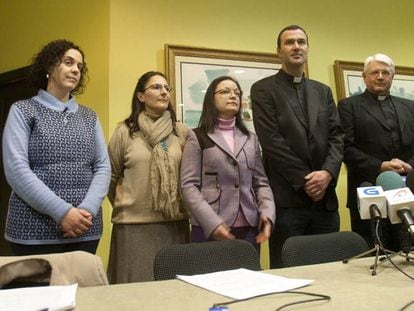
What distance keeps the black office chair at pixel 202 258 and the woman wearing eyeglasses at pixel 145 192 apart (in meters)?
0.68

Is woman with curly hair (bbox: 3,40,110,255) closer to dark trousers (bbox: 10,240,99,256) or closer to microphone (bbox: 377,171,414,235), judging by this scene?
dark trousers (bbox: 10,240,99,256)

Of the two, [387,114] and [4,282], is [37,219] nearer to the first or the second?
[4,282]

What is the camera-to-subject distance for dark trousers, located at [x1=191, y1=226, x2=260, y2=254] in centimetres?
215

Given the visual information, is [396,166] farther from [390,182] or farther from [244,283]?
[244,283]

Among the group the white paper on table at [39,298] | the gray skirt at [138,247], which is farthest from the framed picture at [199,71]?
the white paper on table at [39,298]

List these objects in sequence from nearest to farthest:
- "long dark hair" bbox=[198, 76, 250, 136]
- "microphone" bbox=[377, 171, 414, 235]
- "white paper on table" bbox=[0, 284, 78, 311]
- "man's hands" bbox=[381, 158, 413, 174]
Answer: "white paper on table" bbox=[0, 284, 78, 311] → "microphone" bbox=[377, 171, 414, 235] → "long dark hair" bbox=[198, 76, 250, 136] → "man's hands" bbox=[381, 158, 413, 174]

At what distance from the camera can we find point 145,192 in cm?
223

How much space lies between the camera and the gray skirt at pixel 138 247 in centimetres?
218

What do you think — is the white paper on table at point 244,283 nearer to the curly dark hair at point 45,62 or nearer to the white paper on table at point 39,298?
the white paper on table at point 39,298

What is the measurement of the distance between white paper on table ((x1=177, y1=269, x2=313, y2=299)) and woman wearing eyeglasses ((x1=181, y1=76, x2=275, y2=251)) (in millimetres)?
759

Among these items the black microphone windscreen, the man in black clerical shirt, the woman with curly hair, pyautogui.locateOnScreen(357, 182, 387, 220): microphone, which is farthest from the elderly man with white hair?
the woman with curly hair

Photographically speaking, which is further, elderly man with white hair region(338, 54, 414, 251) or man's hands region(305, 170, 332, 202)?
elderly man with white hair region(338, 54, 414, 251)

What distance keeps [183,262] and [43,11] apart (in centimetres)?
259

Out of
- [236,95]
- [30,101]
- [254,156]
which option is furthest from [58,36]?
[254,156]
